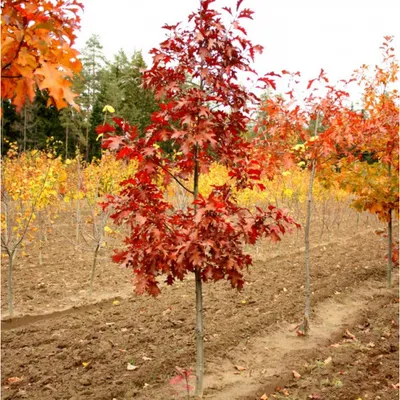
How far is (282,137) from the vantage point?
479 cm

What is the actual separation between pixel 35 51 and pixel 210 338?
12.3 ft

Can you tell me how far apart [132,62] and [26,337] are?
99.7 ft

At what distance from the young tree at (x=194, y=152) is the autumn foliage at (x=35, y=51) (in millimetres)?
1086

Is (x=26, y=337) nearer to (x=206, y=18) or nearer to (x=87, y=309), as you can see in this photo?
(x=87, y=309)

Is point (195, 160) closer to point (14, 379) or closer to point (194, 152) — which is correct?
point (194, 152)

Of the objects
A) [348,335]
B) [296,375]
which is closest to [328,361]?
[296,375]

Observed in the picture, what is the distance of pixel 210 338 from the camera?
4.55 metres

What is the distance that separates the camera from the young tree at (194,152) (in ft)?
9.57

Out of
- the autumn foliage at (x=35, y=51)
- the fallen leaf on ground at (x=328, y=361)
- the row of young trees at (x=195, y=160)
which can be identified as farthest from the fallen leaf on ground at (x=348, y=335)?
the autumn foliage at (x=35, y=51)

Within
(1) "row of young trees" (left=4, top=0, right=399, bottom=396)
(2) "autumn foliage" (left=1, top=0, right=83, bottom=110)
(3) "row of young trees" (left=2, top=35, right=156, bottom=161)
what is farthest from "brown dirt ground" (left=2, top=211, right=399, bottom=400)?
(3) "row of young trees" (left=2, top=35, right=156, bottom=161)

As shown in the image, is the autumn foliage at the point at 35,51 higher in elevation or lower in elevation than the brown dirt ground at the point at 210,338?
higher

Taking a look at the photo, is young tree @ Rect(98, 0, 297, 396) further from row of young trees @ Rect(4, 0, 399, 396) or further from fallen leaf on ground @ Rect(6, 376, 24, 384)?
fallen leaf on ground @ Rect(6, 376, 24, 384)

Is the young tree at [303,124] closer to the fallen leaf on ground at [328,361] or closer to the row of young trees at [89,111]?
the fallen leaf on ground at [328,361]

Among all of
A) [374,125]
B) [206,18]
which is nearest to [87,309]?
[206,18]
